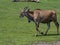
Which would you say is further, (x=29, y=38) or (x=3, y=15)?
(x=3, y=15)

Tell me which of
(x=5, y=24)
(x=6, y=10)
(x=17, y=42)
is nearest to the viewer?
(x=17, y=42)

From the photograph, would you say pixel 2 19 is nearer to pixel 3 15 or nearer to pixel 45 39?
pixel 3 15

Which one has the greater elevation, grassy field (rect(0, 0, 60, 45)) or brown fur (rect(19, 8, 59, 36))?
brown fur (rect(19, 8, 59, 36))

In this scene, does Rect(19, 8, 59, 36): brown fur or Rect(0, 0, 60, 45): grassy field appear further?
Rect(19, 8, 59, 36): brown fur

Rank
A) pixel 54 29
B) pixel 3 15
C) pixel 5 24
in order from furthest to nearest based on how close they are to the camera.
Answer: pixel 3 15 → pixel 5 24 → pixel 54 29

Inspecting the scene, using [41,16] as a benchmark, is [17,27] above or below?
below

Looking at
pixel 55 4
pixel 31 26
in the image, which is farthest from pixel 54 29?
pixel 55 4

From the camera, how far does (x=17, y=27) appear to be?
23422 mm

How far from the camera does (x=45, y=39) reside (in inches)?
758

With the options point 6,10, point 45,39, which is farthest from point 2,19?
point 45,39

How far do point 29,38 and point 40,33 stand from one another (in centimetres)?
158

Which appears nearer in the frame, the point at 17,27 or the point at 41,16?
the point at 41,16

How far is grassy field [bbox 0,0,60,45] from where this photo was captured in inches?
747

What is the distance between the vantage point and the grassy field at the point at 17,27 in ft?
62.3
